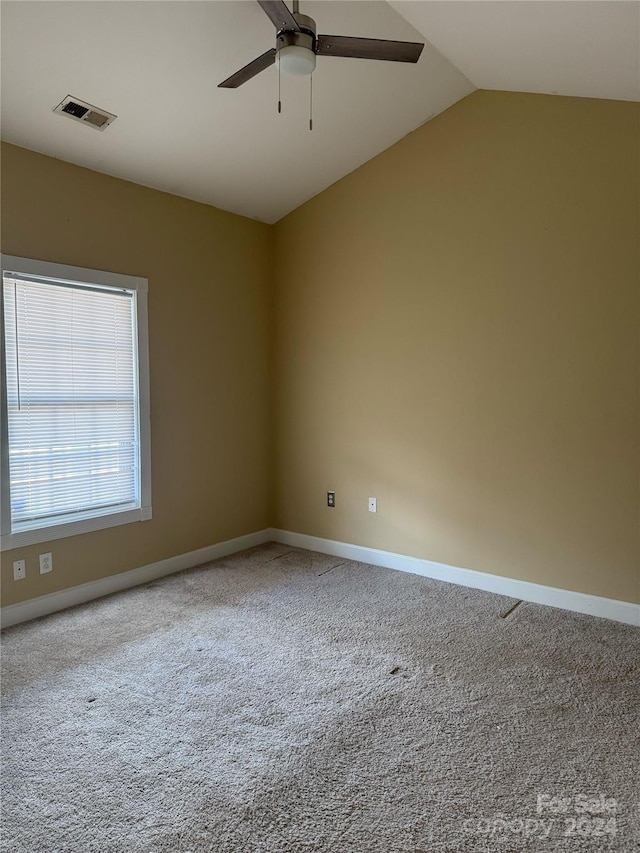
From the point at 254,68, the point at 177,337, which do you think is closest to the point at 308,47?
Answer: the point at 254,68

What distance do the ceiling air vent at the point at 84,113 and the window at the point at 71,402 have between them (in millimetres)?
810

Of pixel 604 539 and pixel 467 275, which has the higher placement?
pixel 467 275

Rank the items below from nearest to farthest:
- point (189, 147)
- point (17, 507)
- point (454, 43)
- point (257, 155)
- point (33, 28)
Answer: point (33, 28) → point (454, 43) → point (17, 507) → point (189, 147) → point (257, 155)

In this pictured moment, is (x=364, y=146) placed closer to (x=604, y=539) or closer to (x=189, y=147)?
(x=189, y=147)

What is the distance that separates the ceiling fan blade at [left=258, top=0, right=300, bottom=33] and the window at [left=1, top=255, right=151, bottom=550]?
75.9 inches

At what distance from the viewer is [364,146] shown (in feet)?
12.9

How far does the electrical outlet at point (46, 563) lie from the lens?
10.9ft

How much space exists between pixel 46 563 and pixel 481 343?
3.04 metres

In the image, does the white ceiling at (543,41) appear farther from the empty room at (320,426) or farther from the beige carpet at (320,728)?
the beige carpet at (320,728)

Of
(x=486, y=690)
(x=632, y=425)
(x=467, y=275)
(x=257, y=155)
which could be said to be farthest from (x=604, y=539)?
(x=257, y=155)

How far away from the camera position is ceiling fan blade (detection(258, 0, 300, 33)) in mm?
1982

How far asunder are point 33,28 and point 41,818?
3098mm

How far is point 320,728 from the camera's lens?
2205mm

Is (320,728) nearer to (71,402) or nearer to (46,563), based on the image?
(46,563)
